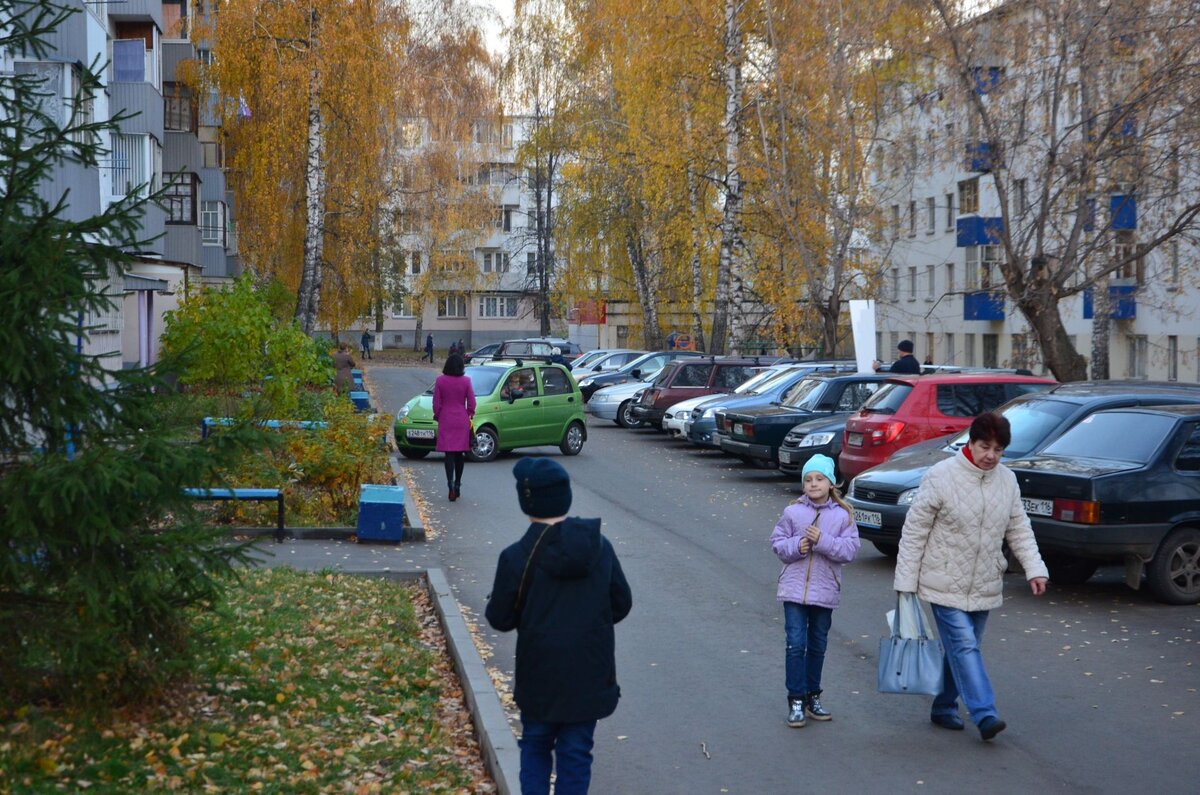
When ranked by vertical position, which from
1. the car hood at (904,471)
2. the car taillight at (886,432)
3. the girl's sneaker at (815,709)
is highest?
the car taillight at (886,432)

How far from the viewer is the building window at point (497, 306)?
10250 centimetres

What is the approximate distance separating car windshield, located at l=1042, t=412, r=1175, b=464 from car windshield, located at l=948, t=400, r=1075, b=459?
1.08ft

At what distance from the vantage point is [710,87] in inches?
1491

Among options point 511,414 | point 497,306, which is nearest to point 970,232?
point 511,414

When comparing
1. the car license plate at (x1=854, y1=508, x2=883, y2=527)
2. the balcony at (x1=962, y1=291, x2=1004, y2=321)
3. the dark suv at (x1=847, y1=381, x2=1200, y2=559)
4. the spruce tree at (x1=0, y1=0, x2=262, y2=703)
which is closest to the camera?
the spruce tree at (x1=0, y1=0, x2=262, y2=703)

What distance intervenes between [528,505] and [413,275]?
78.6 meters

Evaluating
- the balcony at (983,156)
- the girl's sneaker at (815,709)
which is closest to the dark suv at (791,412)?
the balcony at (983,156)

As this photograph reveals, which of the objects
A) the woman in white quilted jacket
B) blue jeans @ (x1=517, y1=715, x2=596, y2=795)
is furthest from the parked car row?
blue jeans @ (x1=517, y1=715, x2=596, y2=795)

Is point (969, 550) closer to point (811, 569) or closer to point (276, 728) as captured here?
point (811, 569)

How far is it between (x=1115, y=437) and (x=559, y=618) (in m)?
8.78

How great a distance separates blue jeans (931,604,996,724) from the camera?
750 centimetres

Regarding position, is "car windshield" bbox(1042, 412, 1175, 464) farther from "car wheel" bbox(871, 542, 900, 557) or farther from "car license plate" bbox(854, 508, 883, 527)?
"car wheel" bbox(871, 542, 900, 557)

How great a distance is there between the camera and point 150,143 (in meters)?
33.5

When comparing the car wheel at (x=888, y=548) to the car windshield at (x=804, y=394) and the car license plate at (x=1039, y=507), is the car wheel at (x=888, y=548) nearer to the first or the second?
the car license plate at (x=1039, y=507)
